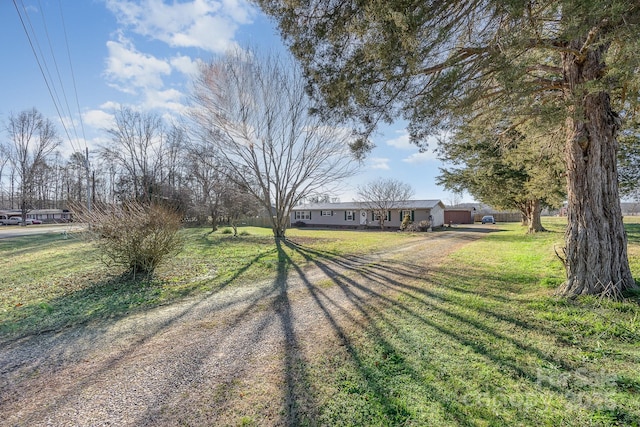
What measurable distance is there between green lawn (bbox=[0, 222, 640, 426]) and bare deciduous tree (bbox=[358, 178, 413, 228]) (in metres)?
21.1

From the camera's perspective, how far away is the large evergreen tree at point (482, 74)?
3732 millimetres

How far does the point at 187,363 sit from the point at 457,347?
2.97 m

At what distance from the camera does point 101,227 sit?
606cm

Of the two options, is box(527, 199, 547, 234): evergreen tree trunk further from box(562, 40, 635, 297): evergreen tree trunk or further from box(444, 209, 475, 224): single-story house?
box(444, 209, 475, 224): single-story house

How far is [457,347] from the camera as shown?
3223mm

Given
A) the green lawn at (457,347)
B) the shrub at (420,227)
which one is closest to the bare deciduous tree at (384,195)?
the shrub at (420,227)

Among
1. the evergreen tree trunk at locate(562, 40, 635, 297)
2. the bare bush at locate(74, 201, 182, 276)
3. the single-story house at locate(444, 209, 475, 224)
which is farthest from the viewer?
the single-story house at locate(444, 209, 475, 224)

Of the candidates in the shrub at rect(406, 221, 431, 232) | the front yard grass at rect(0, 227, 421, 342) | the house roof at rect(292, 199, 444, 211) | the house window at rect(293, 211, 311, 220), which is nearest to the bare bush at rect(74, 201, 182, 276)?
the front yard grass at rect(0, 227, 421, 342)

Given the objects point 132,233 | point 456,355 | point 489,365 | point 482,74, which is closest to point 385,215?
point 482,74

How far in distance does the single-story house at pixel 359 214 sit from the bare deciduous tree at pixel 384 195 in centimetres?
72

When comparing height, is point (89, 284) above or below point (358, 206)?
below

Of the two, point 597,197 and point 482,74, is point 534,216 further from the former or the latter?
point 482,74

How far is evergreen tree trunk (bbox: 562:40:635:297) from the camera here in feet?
14.6

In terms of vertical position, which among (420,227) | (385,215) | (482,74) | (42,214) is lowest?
(420,227)
